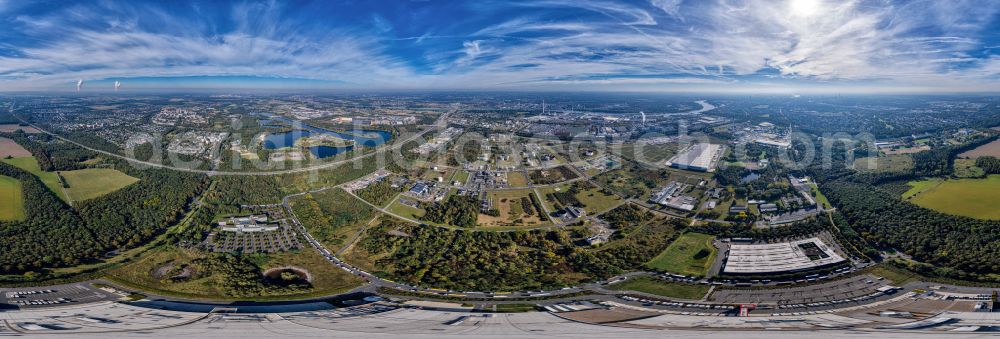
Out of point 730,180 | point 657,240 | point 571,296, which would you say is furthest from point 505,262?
point 730,180

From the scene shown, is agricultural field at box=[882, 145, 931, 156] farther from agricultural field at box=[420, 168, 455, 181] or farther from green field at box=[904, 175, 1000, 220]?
agricultural field at box=[420, 168, 455, 181]

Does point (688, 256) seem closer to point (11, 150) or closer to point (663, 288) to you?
point (663, 288)

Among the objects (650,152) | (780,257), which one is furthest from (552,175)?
(780,257)

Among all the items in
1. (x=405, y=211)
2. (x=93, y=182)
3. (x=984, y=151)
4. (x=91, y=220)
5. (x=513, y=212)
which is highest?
(x=984, y=151)

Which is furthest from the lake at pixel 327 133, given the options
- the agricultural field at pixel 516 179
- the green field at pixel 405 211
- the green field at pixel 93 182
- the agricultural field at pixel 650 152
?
the agricultural field at pixel 650 152

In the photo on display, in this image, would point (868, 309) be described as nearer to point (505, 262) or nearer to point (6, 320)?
point (505, 262)

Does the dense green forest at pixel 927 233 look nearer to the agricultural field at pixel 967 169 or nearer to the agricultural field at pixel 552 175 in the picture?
the agricultural field at pixel 967 169

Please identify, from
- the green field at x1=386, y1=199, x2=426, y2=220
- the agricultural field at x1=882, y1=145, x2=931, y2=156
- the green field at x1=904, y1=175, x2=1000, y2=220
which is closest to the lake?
the green field at x1=386, y1=199, x2=426, y2=220
